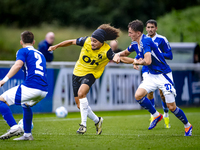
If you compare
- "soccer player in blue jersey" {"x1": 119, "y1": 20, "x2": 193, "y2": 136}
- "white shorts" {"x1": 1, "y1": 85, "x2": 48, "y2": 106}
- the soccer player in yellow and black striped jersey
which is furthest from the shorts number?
"white shorts" {"x1": 1, "y1": 85, "x2": 48, "y2": 106}

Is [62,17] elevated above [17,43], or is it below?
above

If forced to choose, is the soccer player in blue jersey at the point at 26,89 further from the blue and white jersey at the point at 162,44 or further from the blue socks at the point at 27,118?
the blue and white jersey at the point at 162,44

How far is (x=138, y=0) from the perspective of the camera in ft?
104

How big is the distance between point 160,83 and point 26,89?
2566 mm

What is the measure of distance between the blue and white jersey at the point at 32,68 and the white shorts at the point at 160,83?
2.16 m

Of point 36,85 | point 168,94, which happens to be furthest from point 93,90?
point 36,85

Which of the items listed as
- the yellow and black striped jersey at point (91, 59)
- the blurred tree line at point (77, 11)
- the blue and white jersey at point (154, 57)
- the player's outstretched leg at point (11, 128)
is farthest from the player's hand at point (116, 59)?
the blurred tree line at point (77, 11)

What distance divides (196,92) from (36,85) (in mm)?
8654

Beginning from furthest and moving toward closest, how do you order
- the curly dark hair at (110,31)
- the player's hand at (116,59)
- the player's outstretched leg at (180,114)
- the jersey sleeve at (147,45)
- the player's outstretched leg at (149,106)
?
the player's outstretched leg at (149,106) < the curly dark hair at (110,31) < the player's outstretched leg at (180,114) < the jersey sleeve at (147,45) < the player's hand at (116,59)

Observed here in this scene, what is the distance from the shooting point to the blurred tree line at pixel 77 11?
29703mm

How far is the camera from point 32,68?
5512 mm

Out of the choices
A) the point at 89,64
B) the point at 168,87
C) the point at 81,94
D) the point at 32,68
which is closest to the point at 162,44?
the point at 168,87

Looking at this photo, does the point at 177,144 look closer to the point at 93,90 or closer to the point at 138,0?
the point at 93,90

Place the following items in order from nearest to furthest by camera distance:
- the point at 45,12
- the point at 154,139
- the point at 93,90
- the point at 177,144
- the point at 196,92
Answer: the point at 177,144 < the point at 154,139 < the point at 93,90 < the point at 196,92 < the point at 45,12
